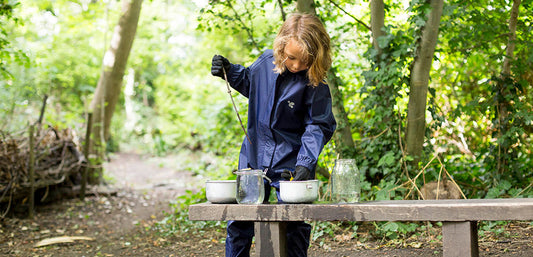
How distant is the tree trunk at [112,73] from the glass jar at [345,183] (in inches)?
219

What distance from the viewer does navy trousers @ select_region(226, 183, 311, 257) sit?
2420 millimetres

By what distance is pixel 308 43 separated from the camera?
2240 millimetres

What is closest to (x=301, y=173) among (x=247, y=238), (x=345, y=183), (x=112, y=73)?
(x=345, y=183)

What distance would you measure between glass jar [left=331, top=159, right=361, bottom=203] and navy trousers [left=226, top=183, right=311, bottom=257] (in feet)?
1.02

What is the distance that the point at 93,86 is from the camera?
636 inches

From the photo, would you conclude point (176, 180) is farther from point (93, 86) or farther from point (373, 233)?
point (93, 86)

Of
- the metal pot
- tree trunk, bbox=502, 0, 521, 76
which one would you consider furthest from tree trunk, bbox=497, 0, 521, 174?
the metal pot

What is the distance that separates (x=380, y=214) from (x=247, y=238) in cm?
85

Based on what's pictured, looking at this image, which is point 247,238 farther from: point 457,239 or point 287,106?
point 457,239

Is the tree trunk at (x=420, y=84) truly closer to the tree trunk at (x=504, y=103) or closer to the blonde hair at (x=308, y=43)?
the tree trunk at (x=504, y=103)

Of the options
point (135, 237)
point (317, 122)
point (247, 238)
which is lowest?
point (135, 237)

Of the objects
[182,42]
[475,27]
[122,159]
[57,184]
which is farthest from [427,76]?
[182,42]

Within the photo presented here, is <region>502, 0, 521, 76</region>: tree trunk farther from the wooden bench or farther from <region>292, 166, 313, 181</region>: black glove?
<region>292, 166, 313, 181</region>: black glove

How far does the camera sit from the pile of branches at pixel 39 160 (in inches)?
203
